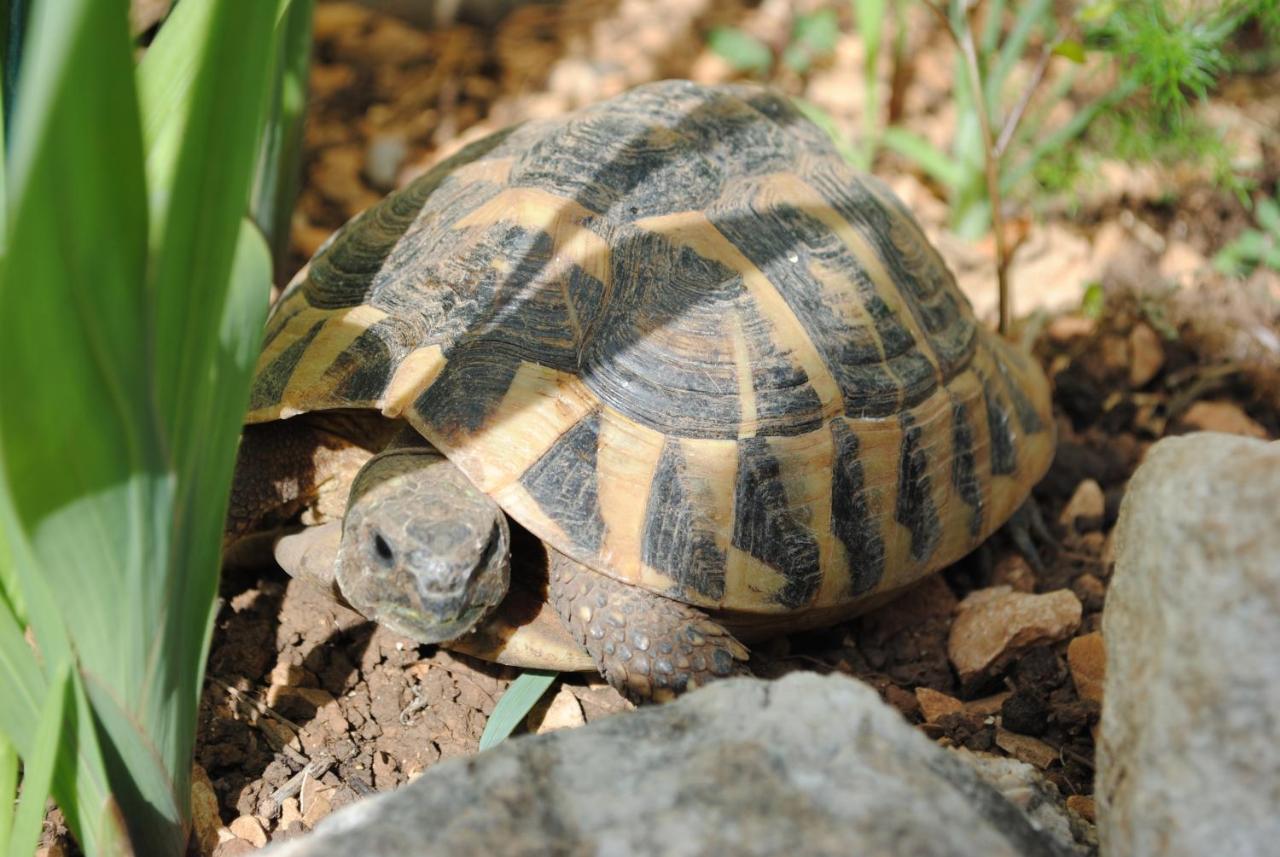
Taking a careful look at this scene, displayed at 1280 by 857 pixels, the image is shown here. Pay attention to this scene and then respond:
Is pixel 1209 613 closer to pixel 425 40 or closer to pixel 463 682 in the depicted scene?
pixel 463 682

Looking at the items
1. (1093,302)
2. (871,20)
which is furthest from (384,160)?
(1093,302)

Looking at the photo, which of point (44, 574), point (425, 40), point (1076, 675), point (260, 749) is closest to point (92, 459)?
point (44, 574)

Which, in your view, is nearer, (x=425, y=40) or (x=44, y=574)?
(x=44, y=574)

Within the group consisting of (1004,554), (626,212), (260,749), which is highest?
(626,212)

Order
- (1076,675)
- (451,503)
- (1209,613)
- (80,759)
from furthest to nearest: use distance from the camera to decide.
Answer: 1. (1076,675)
2. (451,503)
3. (80,759)
4. (1209,613)

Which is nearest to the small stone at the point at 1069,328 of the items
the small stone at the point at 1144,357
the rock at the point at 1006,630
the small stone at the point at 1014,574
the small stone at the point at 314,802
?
the small stone at the point at 1144,357

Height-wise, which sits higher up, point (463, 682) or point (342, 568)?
point (342, 568)

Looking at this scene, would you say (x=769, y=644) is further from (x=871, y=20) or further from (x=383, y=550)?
(x=871, y=20)

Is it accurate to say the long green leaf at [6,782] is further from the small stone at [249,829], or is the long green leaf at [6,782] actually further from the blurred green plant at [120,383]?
the small stone at [249,829]

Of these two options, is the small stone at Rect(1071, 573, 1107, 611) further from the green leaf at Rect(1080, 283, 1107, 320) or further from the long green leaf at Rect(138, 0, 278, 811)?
the long green leaf at Rect(138, 0, 278, 811)
